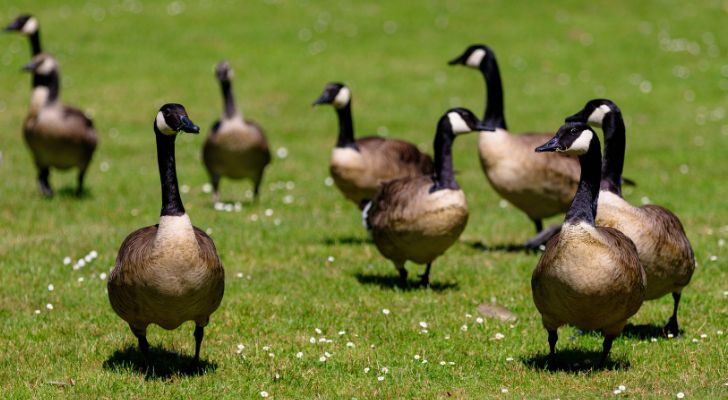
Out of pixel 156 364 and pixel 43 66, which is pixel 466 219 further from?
pixel 43 66

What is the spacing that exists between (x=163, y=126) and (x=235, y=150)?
8518mm

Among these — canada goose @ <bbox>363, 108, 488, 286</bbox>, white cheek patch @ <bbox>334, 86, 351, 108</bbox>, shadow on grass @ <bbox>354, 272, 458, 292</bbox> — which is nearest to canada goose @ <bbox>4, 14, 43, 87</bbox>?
white cheek patch @ <bbox>334, 86, 351, 108</bbox>

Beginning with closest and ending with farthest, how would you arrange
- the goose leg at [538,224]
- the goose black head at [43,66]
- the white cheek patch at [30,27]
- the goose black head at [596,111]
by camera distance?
1. the goose black head at [596,111]
2. the goose leg at [538,224]
3. the goose black head at [43,66]
4. the white cheek patch at [30,27]

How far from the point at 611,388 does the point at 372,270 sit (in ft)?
16.9

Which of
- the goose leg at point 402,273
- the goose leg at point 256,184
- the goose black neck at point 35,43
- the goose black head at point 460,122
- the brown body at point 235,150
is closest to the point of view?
the goose black head at point 460,122

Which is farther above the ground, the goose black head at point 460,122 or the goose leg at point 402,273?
the goose black head at point 460,122

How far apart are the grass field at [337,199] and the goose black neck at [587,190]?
1.44 m

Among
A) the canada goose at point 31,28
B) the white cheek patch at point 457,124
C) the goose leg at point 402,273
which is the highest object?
the white cheek patch at point 457,124

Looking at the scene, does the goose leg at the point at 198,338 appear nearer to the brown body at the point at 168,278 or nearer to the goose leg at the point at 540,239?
the brown body at the point at 168,278

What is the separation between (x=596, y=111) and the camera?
10297 mm

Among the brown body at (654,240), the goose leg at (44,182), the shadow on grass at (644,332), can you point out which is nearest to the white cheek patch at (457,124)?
the brown body at (654,240)

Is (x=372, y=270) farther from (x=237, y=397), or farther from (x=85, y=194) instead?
(x=85, y=194)

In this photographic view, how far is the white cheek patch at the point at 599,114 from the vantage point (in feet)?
33.5

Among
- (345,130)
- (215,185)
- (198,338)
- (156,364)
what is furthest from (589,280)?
(215,185)
